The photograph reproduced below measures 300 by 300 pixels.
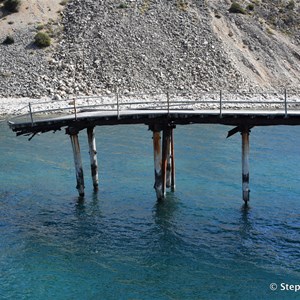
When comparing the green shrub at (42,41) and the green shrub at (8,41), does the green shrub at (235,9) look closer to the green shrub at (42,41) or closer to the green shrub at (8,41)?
the green shrub at (42,41)

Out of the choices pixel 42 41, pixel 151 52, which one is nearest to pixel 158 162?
pixel 151 52

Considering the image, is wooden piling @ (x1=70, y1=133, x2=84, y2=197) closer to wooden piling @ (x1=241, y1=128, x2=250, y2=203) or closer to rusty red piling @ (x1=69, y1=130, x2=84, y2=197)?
rusty red piling @ (x1=69, y1=130, x2=84, y2=197)

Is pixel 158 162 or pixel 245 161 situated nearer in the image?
pixel 245 161

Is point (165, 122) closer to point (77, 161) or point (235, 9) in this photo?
point (77, 161)

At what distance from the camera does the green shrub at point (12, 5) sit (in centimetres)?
8762

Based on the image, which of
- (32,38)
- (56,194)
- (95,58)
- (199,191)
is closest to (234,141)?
(199,191)

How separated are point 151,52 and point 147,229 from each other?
162ft

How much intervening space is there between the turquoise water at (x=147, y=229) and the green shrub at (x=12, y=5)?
43953mm

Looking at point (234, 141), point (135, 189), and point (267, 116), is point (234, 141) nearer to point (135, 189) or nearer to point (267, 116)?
point (135, 189)

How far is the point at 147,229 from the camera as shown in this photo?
3144cm

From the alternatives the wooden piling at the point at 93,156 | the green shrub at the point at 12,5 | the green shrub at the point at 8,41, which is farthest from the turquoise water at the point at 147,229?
the green shrub at the point at 12,5

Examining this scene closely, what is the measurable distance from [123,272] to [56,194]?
499 inches

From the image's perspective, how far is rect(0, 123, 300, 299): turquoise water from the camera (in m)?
25.4

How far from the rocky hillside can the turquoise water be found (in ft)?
82.5
